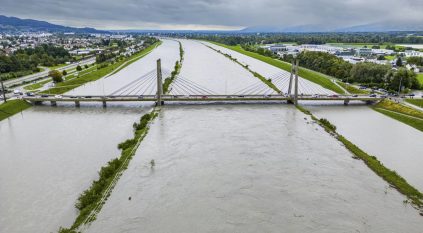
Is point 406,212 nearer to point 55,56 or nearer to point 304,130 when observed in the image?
point 304,130

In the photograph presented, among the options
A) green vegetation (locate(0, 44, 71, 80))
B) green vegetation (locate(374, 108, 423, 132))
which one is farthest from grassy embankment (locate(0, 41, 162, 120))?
green vegetation (locate(374, 108, 423, 132))

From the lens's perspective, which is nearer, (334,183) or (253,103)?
(334,183)

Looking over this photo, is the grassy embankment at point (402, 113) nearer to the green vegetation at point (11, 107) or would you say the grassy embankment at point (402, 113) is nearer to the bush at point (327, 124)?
the bush at point (327, 124)

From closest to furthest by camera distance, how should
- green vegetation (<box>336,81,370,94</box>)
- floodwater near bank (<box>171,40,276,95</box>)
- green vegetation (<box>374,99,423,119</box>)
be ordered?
green vegetation (<box>374,99,423,119</box>) < green vegetation (<box>336,81,370,94</box>) < floodwater near bank (<box>171,40,276,95</box>)

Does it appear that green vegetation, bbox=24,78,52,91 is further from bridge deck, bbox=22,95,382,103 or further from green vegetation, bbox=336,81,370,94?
green vegetation, bbox=336,81,370,94

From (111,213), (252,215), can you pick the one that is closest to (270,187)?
(252,215)

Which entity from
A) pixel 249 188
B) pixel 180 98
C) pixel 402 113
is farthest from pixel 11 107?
pixel 402 113

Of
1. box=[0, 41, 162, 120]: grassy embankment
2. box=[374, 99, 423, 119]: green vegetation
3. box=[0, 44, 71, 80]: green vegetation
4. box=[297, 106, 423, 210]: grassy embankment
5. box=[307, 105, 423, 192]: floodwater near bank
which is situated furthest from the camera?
box=[0, 44, 71, 80]: green vegetation
